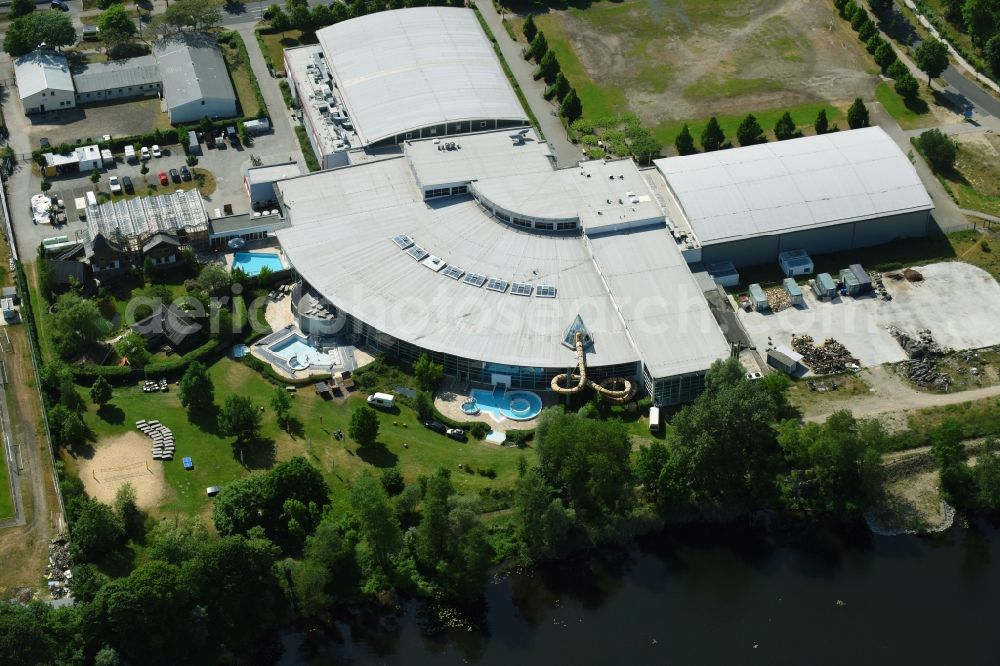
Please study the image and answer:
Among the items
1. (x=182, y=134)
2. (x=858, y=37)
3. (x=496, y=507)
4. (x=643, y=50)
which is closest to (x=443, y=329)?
(x=496, y=507)

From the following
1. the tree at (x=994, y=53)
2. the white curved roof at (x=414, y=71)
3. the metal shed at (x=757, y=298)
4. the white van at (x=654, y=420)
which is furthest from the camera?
the tree at (x=994, y=53)

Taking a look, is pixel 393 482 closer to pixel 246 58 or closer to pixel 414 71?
pixel 414 71

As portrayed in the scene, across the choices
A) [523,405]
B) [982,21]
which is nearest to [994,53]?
[982,21]

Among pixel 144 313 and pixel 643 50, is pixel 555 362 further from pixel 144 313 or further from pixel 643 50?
pixel 643 50

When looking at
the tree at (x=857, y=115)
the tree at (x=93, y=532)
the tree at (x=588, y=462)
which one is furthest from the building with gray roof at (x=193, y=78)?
the tree at (x=857, y=115)

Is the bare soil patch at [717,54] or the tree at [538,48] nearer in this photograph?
the bare soil patch at [717,54]

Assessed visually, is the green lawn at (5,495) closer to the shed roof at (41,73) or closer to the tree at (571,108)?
the shed roof at (41,73)
